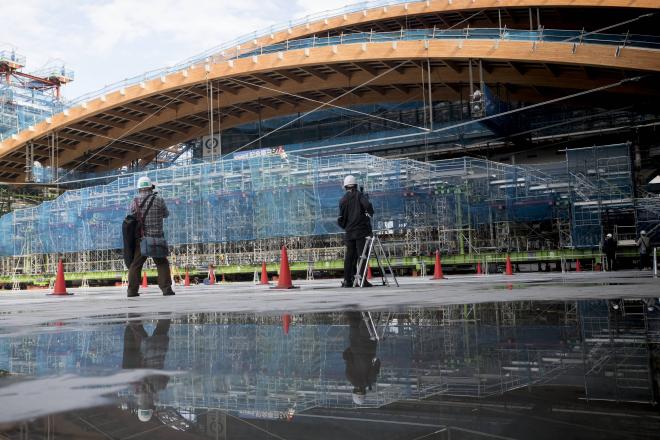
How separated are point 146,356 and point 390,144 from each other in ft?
122

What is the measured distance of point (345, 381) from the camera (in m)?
2.12

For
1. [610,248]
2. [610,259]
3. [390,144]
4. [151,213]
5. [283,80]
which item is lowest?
[610,259]

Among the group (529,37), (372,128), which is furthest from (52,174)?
(529,37)

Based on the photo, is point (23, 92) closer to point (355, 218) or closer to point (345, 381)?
point (355, 218)

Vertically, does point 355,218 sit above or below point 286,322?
above

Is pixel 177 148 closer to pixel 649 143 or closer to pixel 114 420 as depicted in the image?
pixel 649 143

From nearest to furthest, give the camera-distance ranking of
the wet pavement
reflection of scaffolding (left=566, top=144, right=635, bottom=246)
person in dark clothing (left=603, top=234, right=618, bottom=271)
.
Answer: the wet pavement < person in dark clothing (left=603, top=234, right=618, bottom=271) < reflection of scaffolding (left=566, top=144, right=635, bottom=246)

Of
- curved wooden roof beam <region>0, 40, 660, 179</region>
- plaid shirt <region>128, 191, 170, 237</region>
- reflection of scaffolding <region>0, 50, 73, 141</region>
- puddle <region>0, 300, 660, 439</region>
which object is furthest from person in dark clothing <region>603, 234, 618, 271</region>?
reflection of scaffolding <region>0, 50, 73, 141</region>

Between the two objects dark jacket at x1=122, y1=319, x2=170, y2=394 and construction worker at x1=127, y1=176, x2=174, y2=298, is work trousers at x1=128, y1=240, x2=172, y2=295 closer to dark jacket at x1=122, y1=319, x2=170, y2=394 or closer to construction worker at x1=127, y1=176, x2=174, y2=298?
construction worker at x1=127, y1=176, x2=174, y2=298

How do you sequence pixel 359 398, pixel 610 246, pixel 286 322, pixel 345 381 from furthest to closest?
pixel 610 246 < pixel 286 322 < pixel 345 381 < pixel 359 398

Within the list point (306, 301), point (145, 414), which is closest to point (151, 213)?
point (306, 301)

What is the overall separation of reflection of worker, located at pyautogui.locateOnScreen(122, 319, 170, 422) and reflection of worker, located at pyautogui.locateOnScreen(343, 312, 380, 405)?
63 cm

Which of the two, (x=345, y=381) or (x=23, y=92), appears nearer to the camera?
(x=345, y=381)

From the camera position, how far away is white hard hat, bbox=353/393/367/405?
1.78 meters
